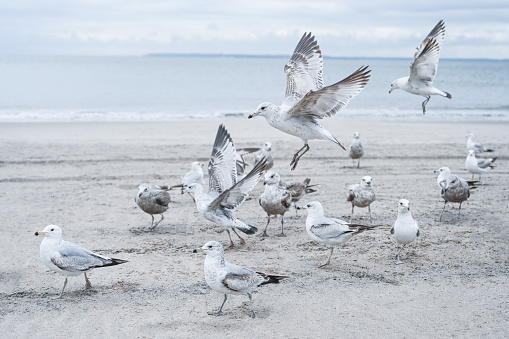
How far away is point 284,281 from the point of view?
6.41m

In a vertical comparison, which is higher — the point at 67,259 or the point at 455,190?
the point at 455,190

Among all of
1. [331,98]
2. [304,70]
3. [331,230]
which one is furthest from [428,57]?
[331,230]

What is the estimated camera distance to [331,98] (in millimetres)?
6992

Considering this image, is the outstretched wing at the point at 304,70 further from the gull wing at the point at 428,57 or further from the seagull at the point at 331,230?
the seagull at the point at 331,230

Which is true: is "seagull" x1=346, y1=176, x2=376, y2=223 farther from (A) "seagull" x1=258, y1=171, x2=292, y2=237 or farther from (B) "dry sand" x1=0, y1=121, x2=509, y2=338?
(A) "seagull" x1=258, y1=171, x2=292, y2=237

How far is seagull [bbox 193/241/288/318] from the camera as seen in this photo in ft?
17.7

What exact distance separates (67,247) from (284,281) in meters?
2.49

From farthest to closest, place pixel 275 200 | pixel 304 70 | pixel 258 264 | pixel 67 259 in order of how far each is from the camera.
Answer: pixel 304 70 < pixel 275 200 < pixel 258 264 < pixel 67 259

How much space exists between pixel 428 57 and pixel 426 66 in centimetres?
18

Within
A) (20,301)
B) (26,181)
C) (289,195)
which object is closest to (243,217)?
(289,195)

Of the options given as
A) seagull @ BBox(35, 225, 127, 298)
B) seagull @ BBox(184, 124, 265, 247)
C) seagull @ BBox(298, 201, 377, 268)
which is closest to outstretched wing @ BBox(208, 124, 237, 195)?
seagull @ BBox(184, 124, 265, 247)

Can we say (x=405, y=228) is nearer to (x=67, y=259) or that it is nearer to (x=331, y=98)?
(x=331, y=98)

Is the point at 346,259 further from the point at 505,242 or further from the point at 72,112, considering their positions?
the point at 72,112

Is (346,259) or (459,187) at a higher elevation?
(459,187)
